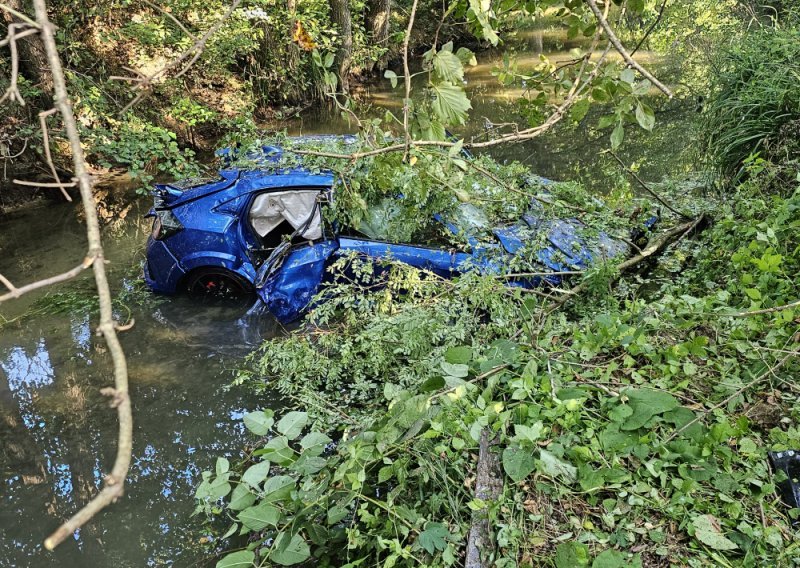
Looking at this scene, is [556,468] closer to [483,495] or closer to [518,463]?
[518,463]

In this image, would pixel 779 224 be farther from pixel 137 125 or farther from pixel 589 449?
pixel 137 125

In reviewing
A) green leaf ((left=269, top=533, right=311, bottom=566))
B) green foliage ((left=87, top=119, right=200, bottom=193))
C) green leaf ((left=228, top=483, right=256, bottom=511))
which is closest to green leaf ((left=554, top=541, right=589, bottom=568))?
green leaf ((left=269, top=533, right=311, bottom=566))

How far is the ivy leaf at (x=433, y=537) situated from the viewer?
6.42ft

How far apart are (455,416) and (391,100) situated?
12682mm

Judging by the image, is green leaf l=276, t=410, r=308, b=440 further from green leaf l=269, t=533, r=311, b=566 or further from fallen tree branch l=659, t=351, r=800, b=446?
fallen tree branch l=659, t=351, r=800, b=446

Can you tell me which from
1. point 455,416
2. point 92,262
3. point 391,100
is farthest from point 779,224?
point 391,100

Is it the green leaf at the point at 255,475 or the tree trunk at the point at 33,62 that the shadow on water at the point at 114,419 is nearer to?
the green leaf at the point at 255,475

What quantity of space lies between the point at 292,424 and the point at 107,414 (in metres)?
2.51

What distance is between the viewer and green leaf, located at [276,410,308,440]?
245cm

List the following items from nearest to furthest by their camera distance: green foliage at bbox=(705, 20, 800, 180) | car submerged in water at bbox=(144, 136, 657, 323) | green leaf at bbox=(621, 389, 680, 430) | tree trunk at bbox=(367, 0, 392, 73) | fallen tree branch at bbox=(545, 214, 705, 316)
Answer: green leaf at bbox=(621, 389, 680, 430) < fallen tree branch at bbox=(545, 214, 705, 316) < car submerged in water at bbox=(144, 136, 657, 323) < green foliage at bbox=(705, 20, 800, 180) < tree trunk at bbox=(367, 0, 392, 73)

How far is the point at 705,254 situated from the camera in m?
3.92

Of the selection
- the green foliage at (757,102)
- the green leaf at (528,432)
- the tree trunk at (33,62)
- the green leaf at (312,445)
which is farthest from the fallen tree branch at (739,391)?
the tree trunk at (33,62)

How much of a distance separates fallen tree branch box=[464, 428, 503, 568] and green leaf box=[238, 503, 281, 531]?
0.80m

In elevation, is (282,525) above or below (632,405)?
below
